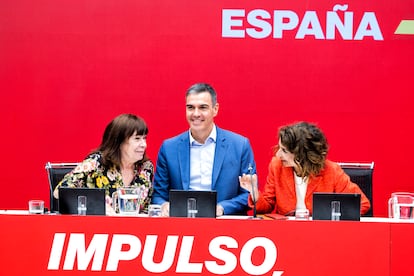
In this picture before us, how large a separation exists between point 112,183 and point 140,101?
98 cm

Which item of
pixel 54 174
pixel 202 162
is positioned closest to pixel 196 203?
pixel 202 162

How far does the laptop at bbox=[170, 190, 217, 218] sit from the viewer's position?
332 cm

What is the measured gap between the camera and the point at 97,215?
3266 millimetres

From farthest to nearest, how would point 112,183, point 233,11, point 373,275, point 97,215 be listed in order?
point 233,11, point 112,183, point 97,215, point 373,275

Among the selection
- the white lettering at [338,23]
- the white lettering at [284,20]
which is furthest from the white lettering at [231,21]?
the white lettering at [338,23]

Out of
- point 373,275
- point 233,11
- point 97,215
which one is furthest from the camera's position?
point 233,11

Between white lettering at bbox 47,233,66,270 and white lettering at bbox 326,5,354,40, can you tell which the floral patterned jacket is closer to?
white lettering at bbox 47,233,66,270

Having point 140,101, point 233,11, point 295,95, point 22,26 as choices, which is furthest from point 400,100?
point 22,26

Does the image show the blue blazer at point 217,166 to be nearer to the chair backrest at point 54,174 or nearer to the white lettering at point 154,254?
the chair backrest at point 54,174

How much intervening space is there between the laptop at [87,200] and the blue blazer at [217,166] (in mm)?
828

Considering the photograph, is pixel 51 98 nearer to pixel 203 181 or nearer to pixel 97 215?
pixel 203 181

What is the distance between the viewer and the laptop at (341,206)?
10.7 ft

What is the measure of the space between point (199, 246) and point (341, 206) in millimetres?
626

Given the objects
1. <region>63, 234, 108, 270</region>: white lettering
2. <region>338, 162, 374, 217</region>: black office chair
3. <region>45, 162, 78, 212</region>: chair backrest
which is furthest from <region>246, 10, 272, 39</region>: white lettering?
<region>63, 234, 108, 270</region>: white lettering
